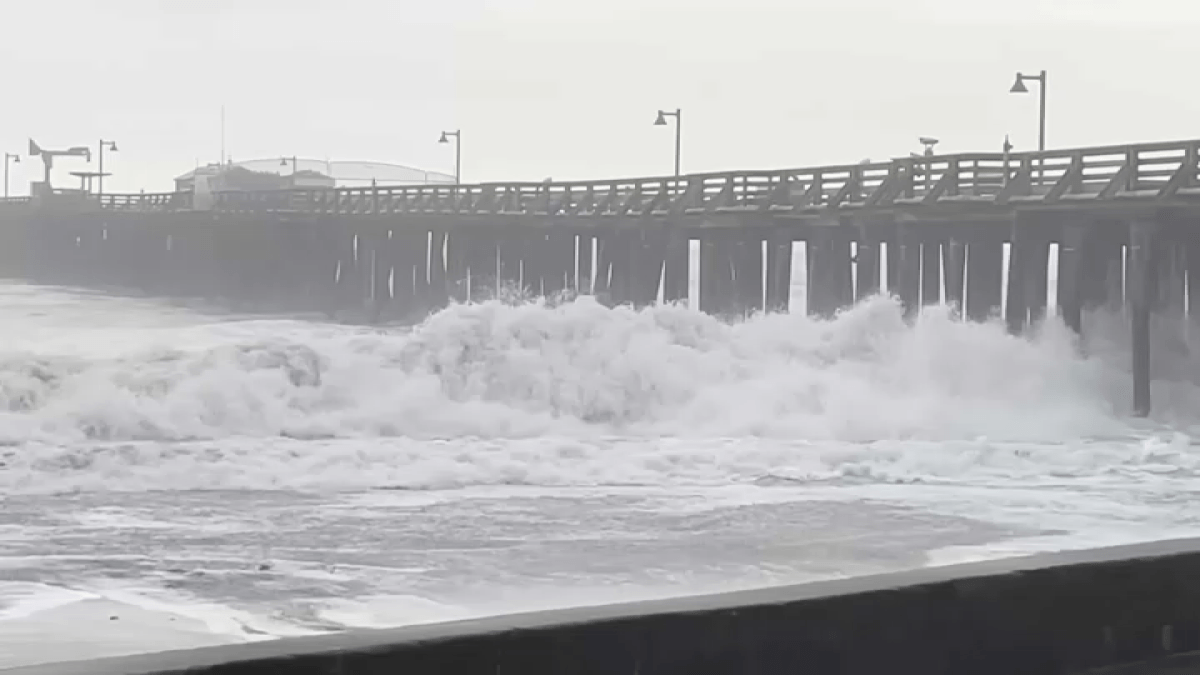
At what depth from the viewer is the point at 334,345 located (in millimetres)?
25812

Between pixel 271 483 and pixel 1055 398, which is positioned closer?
pixel 271 483

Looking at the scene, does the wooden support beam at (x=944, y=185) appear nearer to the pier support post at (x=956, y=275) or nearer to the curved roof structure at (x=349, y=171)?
the pier support post at (x=956, y=275)

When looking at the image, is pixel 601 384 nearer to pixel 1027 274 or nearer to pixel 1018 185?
pixel 1027 274

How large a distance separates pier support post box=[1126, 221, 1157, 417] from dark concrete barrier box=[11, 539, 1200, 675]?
1805 cm

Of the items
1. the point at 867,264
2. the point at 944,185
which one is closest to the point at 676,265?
the point at 867,264

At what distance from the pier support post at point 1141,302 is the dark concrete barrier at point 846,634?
710 inches

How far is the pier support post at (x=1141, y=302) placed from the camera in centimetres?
2361

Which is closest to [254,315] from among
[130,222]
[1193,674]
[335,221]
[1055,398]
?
[335,221]

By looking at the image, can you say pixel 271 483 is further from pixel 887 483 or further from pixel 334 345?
pixel 334 345

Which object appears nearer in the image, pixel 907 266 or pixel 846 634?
pixel 846 634

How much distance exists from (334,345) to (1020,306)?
974 centimetres

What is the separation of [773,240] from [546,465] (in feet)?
57.8

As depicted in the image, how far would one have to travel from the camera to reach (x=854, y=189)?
31.9 metres

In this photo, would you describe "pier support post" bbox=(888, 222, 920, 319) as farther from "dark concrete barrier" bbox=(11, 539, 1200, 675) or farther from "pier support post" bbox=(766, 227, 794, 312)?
"dark concrete barrier" bbox=(11, 539, 1200, 675)
